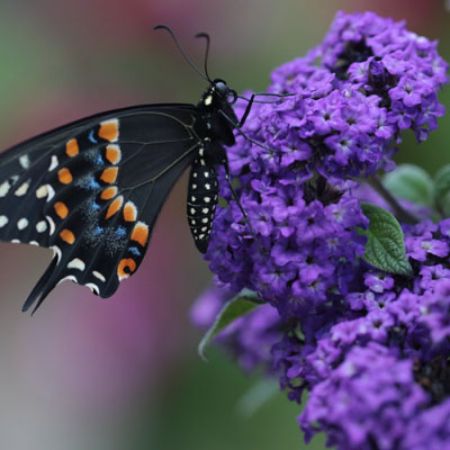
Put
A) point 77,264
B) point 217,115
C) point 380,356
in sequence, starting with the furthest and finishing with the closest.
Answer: point 217,115, point 77,264, point 380,356

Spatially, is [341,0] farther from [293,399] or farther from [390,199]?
[293,399]

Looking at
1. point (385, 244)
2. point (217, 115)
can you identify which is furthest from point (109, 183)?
point (385, 244)

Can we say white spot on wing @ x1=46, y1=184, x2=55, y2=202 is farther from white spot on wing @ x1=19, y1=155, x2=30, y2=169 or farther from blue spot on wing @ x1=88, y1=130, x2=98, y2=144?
blue spot on wing @ x1=88, y1=130, x2=98, y2=144

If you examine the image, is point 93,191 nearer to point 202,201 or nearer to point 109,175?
point 109,175

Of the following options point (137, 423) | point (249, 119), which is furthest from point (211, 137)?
point (137, 423)

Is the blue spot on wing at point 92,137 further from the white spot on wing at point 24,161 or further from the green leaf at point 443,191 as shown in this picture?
the green leaf at point 443,191
